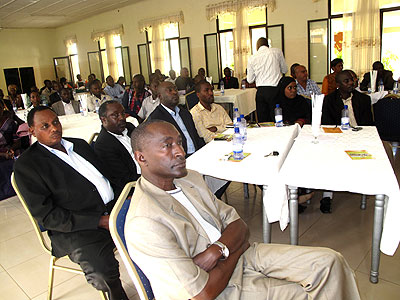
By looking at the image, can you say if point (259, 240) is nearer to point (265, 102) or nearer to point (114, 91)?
point (265, 102)

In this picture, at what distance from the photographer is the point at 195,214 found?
4.94 ft

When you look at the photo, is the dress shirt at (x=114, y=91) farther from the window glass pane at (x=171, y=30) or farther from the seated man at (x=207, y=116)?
the seated man at (x=207, y=116)

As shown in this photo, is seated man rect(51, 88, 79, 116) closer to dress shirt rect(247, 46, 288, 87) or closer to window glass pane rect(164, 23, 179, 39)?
dress shirt rect(247, 46, 288, 87)

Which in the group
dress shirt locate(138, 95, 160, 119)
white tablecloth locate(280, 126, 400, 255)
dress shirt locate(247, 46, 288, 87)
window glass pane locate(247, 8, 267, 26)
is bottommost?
white tablecloth locate(280, 126, 400, 255)

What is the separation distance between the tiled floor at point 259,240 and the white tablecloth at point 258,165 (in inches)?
26.4

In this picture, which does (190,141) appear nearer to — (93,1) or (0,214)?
(0,214)

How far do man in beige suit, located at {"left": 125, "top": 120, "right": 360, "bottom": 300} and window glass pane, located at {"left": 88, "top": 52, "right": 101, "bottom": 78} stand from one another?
527 inches

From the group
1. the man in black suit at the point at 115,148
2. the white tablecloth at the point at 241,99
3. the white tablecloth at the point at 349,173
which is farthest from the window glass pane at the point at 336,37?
the man in black suit at the point at 115,148

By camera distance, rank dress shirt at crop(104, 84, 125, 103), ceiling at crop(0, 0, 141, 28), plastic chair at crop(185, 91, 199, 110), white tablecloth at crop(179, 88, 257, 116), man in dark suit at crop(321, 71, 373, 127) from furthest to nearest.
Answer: ceiling at crop(0, 0, 141, 28) → dress shirt at crop(104, 84, 125, 103) → white tablecloth at crop(179, 88, 257, 116) → plastic chair at crop(185, 91, 199, 110) → man in dark suit at crop(321, 71, 373, 127)

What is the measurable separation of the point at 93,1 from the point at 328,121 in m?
9.00

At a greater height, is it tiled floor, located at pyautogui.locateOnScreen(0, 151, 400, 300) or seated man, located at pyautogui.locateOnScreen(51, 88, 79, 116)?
seated man, located at pyautogui.locateOnScreen(51, 88, 79, 116)

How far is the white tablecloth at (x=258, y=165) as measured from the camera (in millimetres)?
2133

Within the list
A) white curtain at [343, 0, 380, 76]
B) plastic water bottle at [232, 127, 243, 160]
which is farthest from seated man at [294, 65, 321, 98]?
white curtain at [343, 0, 380, 76]

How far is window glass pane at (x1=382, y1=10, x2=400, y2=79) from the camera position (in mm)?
7070
